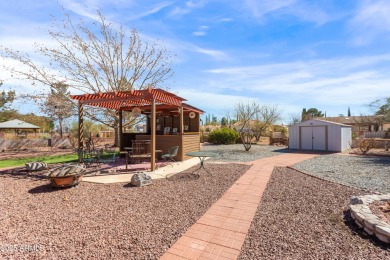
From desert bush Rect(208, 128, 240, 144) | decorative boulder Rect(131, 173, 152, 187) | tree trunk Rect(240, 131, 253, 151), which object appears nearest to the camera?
decorative boulder Rect(131, 173, 152, 187)

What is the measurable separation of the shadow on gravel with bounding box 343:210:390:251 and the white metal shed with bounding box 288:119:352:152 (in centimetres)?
1226

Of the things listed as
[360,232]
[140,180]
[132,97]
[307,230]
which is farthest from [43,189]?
[360,232]

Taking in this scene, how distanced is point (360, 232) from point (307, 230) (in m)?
0.68

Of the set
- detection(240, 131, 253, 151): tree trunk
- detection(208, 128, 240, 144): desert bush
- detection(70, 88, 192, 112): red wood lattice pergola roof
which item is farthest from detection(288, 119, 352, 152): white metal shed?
detection(70, 88, 192, 112): red wood lattice pergola roof

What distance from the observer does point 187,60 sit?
13.4 m

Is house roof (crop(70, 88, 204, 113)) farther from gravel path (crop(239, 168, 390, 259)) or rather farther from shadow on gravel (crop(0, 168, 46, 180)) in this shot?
gravel path (crop(239, 168, 390, 259))

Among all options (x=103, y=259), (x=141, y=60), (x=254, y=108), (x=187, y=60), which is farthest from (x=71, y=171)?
(x=254, y=108)

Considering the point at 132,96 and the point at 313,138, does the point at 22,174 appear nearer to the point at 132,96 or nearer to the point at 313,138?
the point at 132,96

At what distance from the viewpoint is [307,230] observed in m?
2.90

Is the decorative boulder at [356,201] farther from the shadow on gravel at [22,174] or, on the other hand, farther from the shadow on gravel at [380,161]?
the shadow on gravel at [22,174]

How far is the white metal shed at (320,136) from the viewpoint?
1367cm

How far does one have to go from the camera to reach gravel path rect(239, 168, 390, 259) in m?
2.38

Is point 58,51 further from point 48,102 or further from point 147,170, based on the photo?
point 147,170

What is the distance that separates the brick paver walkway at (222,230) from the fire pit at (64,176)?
3.54 m
